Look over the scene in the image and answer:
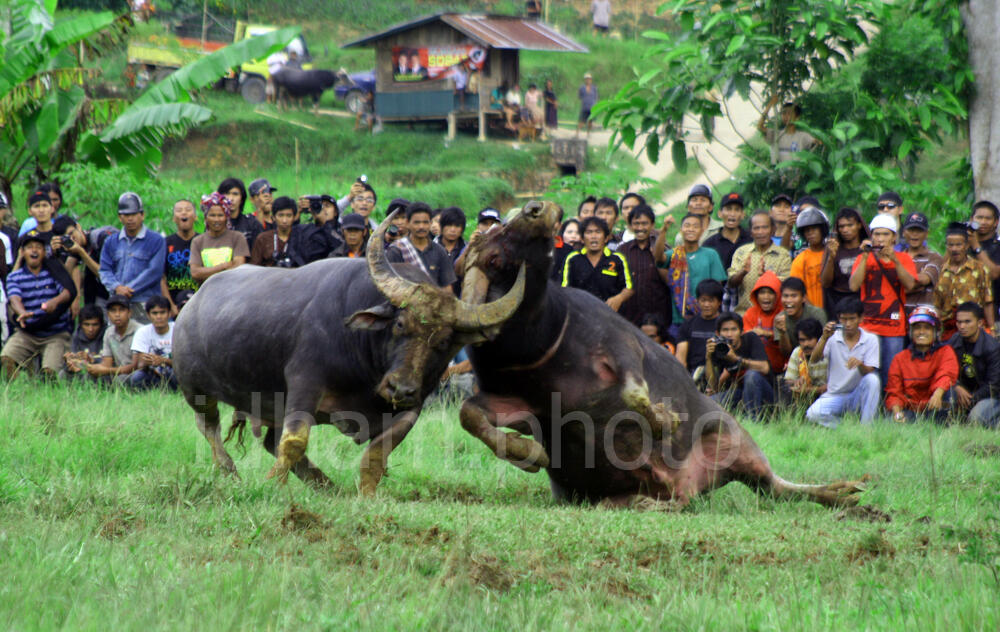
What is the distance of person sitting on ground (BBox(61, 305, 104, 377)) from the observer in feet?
36.2

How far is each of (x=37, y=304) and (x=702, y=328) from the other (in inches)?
245

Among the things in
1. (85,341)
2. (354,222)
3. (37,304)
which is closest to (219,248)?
(354,222)

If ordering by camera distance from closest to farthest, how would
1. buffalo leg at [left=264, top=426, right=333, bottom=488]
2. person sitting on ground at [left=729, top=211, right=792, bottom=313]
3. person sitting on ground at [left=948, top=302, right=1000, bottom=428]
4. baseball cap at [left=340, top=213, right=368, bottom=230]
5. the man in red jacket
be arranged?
1. buffalo leg at [left=264, top=426, right=333, bottom=488]
2. person sitting on ground at [left=948, top=302, right=1000, bottom=428]
3. the man in red jacket
4. baseball cap at [left=340, top=213, right=368, bottom=230]
5. person sitting on ground at [left=729, top=211, right=792, bottom=313]

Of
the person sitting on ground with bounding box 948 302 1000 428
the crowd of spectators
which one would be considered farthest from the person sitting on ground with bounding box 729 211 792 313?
the person sitting on ground with bounding box 948 302 1000 428

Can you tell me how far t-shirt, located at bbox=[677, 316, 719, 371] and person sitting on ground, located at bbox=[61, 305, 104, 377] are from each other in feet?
17.8

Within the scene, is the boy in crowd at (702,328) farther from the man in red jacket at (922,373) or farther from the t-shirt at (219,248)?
the t-shirt at (219,248)

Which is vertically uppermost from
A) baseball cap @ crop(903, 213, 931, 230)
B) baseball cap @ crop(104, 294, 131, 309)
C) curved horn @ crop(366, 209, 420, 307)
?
baseball cap @ crop(903, 213, 931, 230)

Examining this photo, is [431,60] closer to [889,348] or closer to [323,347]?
[889,348]

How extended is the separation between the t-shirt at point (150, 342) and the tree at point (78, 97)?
3.14 metres

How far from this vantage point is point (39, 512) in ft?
18.9

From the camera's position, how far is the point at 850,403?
9.86 m

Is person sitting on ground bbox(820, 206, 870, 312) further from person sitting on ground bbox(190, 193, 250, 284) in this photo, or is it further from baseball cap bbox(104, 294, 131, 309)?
baseball cap bbox(104, 294, 131, 309)

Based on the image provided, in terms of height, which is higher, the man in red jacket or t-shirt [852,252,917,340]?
t-shirt [852,252,917,340]

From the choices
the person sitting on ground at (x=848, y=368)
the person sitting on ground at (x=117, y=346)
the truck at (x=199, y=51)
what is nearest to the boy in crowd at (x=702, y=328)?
the person sitting on ground at (x=848, y=368)
